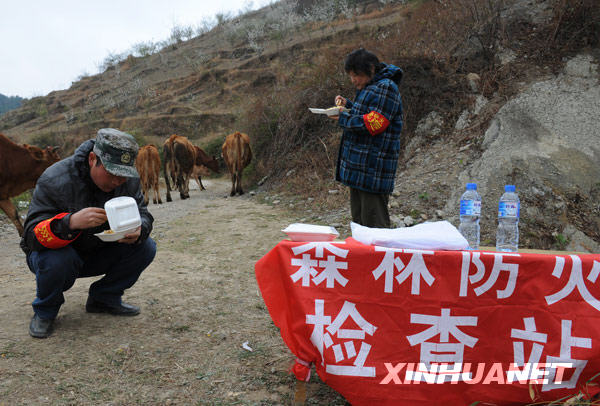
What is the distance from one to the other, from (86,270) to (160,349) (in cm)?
78

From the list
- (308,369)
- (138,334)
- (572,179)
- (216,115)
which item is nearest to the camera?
(308,369)

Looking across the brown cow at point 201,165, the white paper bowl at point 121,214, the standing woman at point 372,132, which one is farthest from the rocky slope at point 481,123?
the white paper bowl at point 121,214

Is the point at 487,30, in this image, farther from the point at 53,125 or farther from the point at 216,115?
the point at 53,125

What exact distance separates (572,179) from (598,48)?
11.3ft

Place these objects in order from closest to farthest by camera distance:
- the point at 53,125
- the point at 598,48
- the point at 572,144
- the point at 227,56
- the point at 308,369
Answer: the point at 308,369
the point at 572,144
the point at 598,48
the point at 53,125
the point at 227,56

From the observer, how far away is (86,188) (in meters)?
2.51

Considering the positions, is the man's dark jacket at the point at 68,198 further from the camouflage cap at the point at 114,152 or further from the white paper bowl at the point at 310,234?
the white paper bowl at the point at 310,234

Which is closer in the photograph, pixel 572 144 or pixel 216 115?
pixel 572 144

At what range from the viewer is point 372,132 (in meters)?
2.96

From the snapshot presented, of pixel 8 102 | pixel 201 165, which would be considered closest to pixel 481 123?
pixel 201 165

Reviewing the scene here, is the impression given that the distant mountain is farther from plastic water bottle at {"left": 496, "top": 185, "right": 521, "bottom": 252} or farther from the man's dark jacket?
plastic water bottle at {"left": 496, "top": 185, "right": 521, "bottom": 252}

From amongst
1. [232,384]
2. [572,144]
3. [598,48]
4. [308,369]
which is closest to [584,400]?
[308,369]

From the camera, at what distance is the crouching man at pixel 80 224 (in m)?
2.29

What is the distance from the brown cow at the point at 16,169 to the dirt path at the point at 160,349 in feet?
9.59
